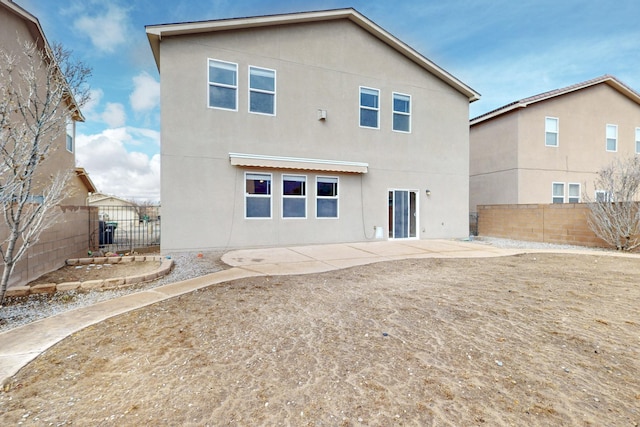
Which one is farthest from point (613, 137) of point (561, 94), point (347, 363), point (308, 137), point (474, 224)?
point (347, 363)

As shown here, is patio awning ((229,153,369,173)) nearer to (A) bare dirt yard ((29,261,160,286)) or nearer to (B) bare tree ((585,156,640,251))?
(A) bare dirt yard ((29,261,160,286))

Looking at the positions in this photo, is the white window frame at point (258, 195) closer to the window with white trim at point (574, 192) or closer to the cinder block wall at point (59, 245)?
the cinder block wall at point (59, 245)

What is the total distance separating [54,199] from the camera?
5785 millimetres

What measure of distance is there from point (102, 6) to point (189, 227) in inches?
348

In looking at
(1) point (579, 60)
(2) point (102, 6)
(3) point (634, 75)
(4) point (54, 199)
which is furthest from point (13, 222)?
(3) point (634, 75)

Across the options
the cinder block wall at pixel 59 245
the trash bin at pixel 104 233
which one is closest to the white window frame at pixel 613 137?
the cinder block wall at pixel 59 245

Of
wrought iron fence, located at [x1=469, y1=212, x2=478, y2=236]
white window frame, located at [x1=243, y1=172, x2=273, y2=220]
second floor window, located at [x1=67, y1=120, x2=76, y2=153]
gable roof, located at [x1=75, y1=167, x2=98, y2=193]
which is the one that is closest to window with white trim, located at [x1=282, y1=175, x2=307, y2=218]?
white window frame, located at [x1=243, y1=172, x2=273, y2=220]

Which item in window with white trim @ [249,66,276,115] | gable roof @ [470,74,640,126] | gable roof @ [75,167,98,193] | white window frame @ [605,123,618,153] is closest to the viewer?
Answer: window with white trim @ [249,66,276,115]

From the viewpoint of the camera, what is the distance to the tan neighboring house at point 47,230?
22.2ft

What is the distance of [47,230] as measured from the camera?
746cm

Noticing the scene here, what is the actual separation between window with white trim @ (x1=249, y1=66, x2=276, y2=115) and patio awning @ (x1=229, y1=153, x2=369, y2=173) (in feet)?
6.08

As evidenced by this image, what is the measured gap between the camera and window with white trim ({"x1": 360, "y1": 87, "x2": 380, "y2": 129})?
527 inches

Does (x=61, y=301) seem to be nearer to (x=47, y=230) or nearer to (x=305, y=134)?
(x=47, y=230)

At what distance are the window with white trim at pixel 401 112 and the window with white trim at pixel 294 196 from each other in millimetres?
5266
